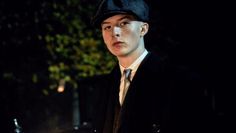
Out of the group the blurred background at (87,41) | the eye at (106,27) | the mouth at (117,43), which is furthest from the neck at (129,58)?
the blurred background at (87,41)

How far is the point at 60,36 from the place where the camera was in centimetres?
1133

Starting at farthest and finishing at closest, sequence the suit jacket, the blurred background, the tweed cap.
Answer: the blurred background, the tweed cap, the suit jacket

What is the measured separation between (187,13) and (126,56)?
7036 mm

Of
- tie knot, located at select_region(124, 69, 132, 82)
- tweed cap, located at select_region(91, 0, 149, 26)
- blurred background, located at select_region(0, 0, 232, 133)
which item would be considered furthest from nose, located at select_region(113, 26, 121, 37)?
blurred background, located at select_region(0, 0, 232, 133)

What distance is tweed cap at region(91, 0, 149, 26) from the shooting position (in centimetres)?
344

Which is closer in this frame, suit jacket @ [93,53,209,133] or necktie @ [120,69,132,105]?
suit jacket @ [93,53,209,133]

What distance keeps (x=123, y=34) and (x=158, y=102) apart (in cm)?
69

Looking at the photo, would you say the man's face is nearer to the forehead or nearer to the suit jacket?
the forehead

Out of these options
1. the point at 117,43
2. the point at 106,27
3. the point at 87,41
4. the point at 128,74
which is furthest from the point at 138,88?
the point at 87,41

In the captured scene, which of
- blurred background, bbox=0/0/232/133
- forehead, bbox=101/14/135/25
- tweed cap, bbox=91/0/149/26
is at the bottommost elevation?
blurred background, bbox=0/0/232/133

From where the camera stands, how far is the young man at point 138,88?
3.09 meters

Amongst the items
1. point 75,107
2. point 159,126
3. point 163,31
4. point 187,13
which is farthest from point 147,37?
point 159,126

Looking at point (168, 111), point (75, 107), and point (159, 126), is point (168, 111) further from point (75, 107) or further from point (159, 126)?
point (75, 107)

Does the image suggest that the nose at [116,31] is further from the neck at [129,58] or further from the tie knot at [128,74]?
the tie knot at [128,74]
